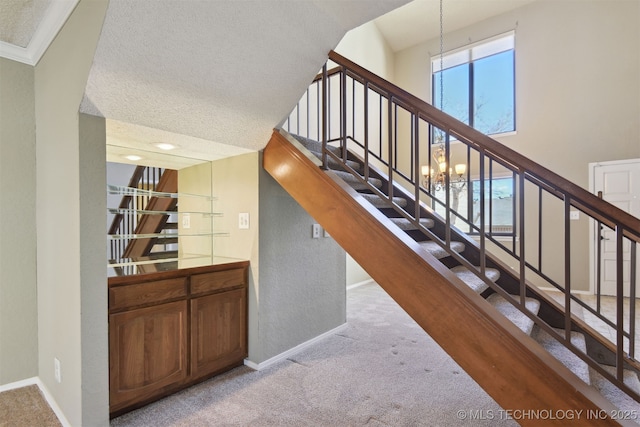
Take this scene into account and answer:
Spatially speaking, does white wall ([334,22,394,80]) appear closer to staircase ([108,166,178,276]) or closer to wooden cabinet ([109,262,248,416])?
staircase ([108,166,178,276])

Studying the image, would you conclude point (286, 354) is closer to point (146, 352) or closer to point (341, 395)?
point (341, 395)

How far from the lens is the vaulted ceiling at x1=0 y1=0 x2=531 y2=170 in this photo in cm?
150

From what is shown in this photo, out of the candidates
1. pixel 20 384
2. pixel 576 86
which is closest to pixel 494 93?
pixel 576 86

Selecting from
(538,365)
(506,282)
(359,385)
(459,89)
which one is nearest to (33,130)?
(359,385)

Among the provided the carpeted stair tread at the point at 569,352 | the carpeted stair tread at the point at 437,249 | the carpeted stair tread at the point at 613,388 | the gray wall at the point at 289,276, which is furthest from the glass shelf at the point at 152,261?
the carpeted stair tread at the point at 613,388

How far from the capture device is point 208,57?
5.60 feet

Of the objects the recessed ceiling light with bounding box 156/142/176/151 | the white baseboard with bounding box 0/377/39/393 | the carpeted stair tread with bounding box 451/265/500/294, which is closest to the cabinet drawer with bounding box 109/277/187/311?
the recessed ceiling light with bounding box 156/142/176/151

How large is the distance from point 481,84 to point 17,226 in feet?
23.3

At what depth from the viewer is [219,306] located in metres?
2.41

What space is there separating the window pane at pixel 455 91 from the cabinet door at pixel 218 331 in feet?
18.9

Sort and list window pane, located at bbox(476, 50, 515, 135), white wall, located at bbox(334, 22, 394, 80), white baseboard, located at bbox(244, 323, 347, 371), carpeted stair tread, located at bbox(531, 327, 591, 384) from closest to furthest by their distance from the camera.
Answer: carpeted stair tread, located at bbox(531, 327, 591, 384)
white baseboard, located at bbox(244, 323, 347, 371)
white wall, located at bbox(334, 22, 394, 80)
window pane, located at bbox(476, 50, 515, 135)

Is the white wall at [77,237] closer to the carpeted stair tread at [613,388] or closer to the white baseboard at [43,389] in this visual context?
the white baseboard at [43,389]

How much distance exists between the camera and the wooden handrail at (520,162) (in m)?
1.27

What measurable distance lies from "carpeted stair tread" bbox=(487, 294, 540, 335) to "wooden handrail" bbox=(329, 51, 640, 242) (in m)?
0.68
